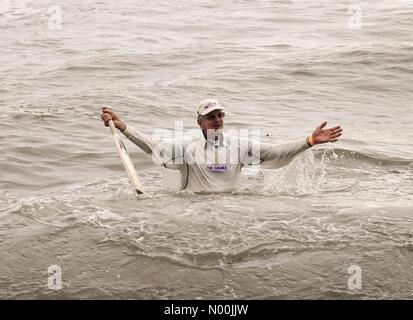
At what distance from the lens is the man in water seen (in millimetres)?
9227

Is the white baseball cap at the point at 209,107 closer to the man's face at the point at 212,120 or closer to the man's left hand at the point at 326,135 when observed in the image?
the man's face at the point at 212,120

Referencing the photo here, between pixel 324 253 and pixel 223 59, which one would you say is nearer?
pixel 324 253

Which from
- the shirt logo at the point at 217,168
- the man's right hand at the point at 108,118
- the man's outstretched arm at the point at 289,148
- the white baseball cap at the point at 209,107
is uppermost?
the white baseball cap at the point at 209,107

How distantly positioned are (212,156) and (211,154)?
0.03m

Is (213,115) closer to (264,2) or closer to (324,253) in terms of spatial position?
(324,253)

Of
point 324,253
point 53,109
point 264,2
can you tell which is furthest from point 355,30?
point 324,253

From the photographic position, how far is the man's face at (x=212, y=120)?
9117 millimetres

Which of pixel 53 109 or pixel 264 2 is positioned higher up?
pixel 264 2

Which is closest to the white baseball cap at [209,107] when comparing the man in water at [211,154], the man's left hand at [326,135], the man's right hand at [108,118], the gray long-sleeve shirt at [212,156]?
the man in water at [211,154]

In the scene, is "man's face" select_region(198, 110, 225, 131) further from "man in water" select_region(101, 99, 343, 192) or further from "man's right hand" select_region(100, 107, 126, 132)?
"man's right hand" select_region(100, 107, 126, 132)

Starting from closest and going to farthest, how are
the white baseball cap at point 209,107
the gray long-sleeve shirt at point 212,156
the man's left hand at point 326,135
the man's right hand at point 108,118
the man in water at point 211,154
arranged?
1. the man's left hand at point 326,135
2. the man's right hand at point 108,118
3. the white baseball cap at point 209,107
4. the man in water at point 211,154
5. the gray long-sleeve shirt at point 212,156
